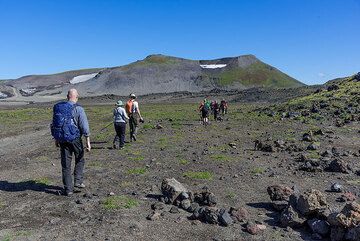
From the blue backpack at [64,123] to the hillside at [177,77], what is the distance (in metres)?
127

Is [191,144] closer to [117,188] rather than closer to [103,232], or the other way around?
[117,188]

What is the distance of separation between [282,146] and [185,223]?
1137cm

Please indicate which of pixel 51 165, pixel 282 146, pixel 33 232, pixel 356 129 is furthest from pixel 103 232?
pixel 356 129

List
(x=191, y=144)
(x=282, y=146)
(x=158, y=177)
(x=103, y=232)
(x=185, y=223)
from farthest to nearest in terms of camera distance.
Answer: (x=191, y=144) → (x=282, y=146) → (x=158, y=177) → (x=185, y=223) → (x=103, y=232)

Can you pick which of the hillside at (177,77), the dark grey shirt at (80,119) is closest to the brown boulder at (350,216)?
the dark grey shirt at (80,119)

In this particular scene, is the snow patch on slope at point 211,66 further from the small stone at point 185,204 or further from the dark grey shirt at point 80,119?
the small stone at point 185,204

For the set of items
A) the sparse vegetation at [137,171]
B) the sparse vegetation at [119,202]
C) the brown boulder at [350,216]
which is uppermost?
the brown boulder at [350,216]

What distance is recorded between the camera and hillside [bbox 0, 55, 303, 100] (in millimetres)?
149500

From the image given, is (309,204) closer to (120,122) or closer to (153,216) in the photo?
(153,216)

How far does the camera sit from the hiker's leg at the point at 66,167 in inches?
445

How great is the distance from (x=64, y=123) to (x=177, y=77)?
149m

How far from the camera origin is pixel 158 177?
13.9 meters

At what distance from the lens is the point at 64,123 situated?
1125 centimetres

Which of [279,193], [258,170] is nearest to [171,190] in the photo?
[279,193]
